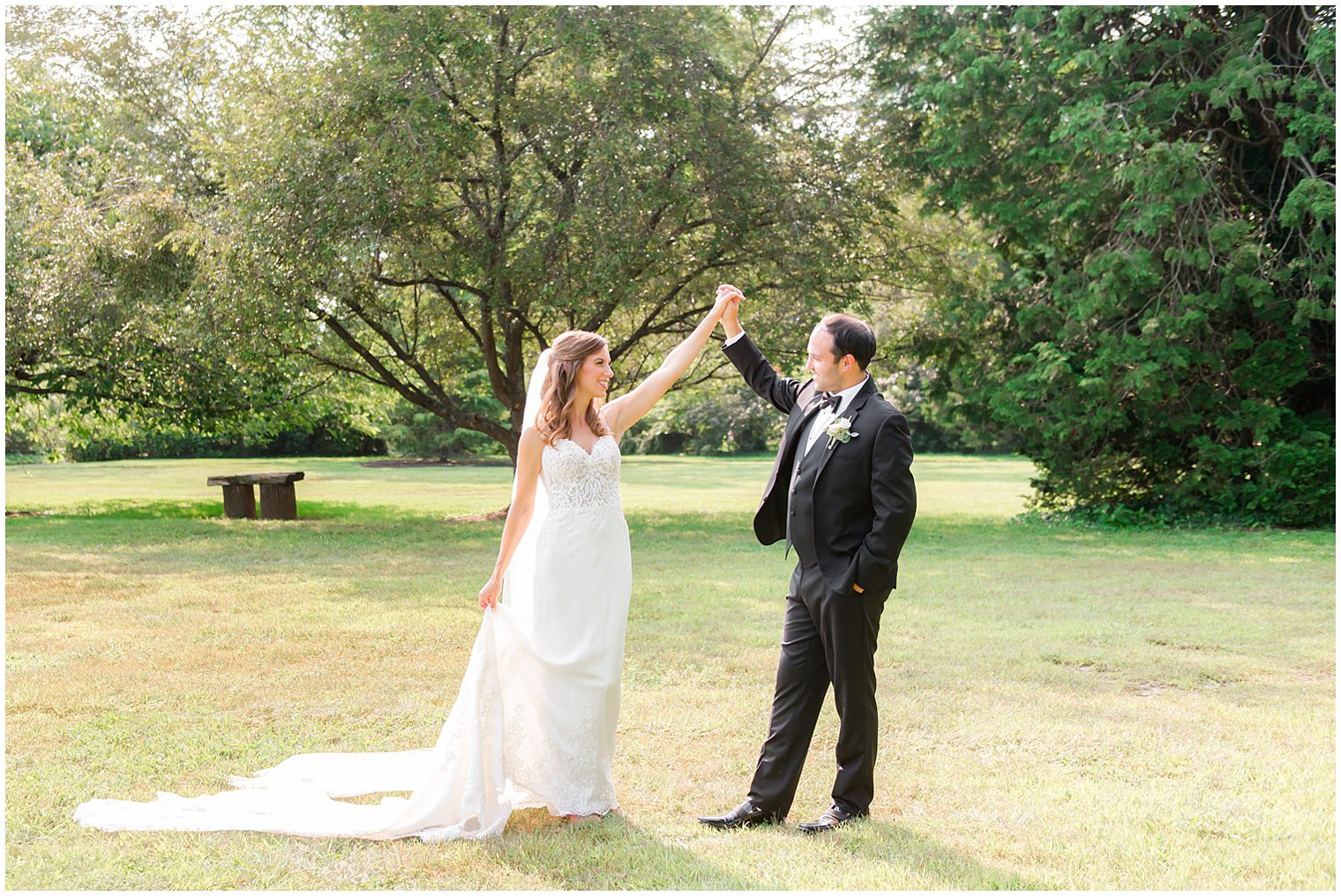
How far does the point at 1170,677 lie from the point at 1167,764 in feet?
6.64

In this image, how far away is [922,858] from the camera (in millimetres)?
4277

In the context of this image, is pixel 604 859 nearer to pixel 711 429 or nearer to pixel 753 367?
pixel 753 367

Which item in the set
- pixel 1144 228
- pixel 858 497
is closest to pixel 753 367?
pixel 858 497

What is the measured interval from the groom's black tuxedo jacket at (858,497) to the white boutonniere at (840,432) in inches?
0.7

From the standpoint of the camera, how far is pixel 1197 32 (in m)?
15.8

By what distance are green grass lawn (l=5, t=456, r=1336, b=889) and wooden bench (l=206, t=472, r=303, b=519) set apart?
3.99 metres

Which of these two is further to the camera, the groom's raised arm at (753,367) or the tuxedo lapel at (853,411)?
the groom's raised arm at (753,367)

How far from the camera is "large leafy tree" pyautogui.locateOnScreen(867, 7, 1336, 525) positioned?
15.1 meters

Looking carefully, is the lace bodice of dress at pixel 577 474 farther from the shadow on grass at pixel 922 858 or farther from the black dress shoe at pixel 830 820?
the shadow on grass at pixel 922 858

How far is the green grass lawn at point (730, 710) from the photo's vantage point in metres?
4.26

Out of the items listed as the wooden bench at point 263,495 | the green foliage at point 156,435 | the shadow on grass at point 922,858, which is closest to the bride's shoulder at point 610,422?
the shadow on grass at point 922,858

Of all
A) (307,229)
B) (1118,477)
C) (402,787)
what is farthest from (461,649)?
(1118,477)

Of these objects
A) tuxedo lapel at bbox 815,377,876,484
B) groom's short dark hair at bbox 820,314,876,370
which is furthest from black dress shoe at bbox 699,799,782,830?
groom's short dark hair at bbox 820,314,876,370

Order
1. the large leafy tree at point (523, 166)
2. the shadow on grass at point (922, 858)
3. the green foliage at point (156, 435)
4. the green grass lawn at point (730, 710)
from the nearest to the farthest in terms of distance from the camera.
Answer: the shadow on grass at point (922, 858)
the green grass lawn at point (730, 710)
the large leafy tree at point (523, 166)
the green foliage at point (156, 435)
